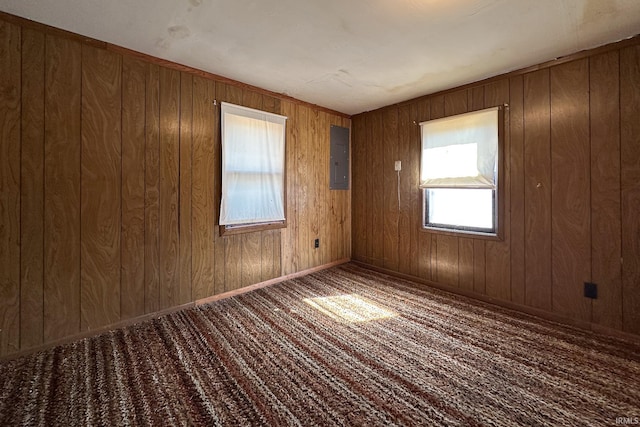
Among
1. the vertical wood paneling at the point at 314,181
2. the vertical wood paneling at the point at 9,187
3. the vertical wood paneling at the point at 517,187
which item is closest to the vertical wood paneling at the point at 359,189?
the vertical wood paneling at the point at 314,181

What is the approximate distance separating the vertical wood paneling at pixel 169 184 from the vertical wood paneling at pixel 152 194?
33 millimetres

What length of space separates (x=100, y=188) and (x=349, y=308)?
2.38 meters

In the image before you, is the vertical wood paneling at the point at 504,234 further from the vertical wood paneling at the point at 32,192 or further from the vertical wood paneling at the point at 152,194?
the vertical wood paneling at the point at 32,192

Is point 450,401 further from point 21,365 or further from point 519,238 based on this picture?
point 21,365

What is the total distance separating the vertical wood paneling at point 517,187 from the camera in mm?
2680

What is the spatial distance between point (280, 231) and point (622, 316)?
10.5 ft

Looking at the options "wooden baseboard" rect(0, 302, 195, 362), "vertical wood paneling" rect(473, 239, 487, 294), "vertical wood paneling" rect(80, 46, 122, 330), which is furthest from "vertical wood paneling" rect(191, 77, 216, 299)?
"vertical wood paneling" rect(473, 239, 487, 294)

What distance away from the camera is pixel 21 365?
6.04ft

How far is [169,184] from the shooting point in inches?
102

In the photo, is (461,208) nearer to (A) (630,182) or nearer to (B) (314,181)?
(A) (630,182)

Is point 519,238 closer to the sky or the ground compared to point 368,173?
closer to the ground

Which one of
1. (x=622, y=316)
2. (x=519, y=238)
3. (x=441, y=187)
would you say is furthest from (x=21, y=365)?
(x=622, y=316)

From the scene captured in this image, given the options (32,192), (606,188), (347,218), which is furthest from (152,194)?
(606,188)

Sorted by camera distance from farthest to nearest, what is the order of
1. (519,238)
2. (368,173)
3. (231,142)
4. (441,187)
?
(368,173), (441,187), (231,142), (519,238)
